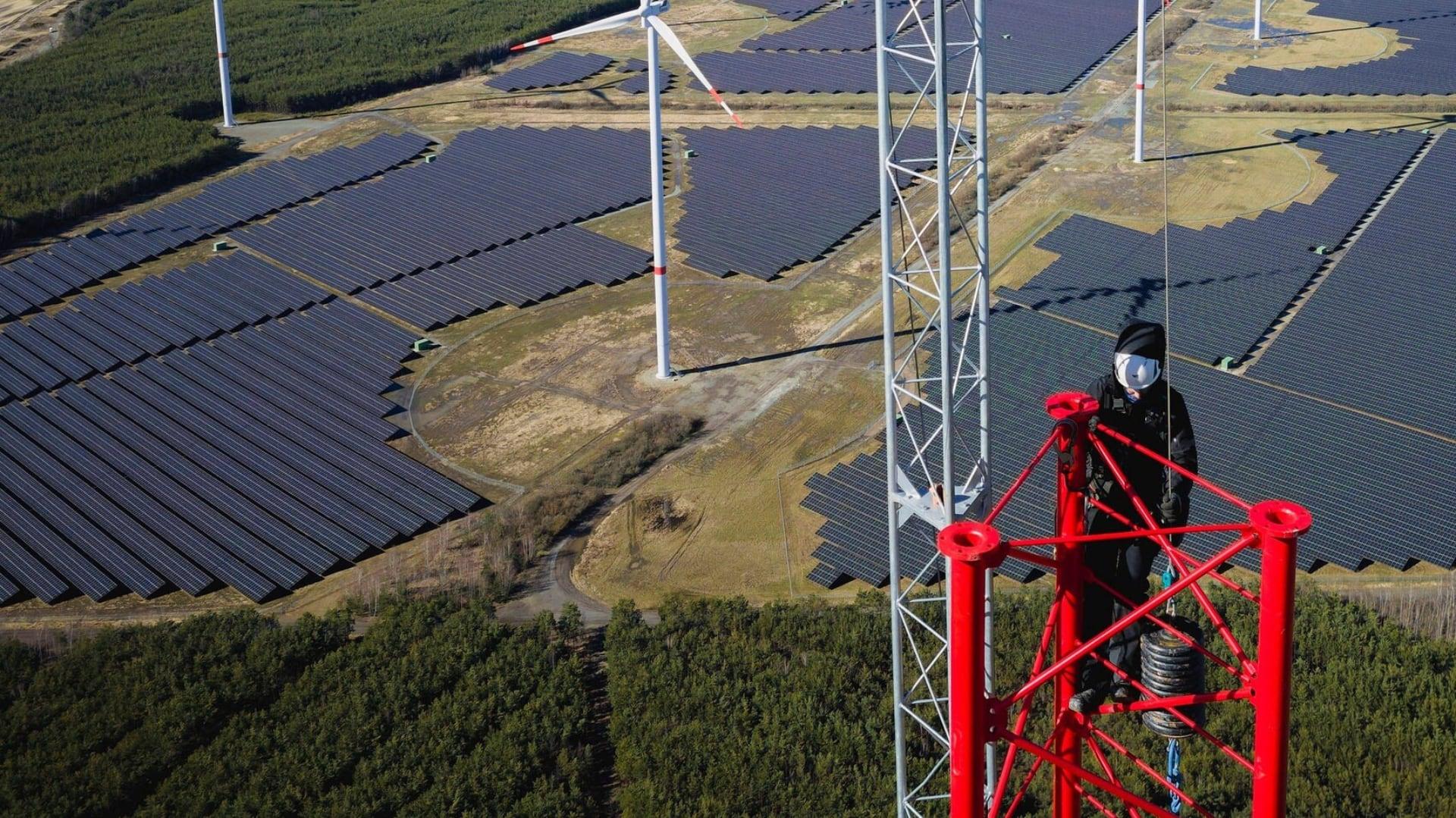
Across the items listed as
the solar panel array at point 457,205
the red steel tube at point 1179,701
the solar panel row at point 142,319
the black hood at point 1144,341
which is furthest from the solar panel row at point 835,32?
the red steel tube at point 1179,701

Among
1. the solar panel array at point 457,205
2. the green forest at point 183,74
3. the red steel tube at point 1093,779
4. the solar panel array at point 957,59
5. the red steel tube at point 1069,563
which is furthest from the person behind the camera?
the solar panel array at point 957,59

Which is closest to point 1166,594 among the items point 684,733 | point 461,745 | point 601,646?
point 684,733

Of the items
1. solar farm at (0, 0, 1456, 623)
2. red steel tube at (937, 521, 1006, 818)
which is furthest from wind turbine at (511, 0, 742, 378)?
red steel tube at (937, 521, 1006, 818)

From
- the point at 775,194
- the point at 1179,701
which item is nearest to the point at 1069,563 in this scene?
the point at 1179,701

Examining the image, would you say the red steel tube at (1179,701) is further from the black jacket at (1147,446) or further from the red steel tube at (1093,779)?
the black jacket at (1147,446)

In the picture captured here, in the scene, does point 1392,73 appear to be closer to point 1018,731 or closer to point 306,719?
point 306,719
